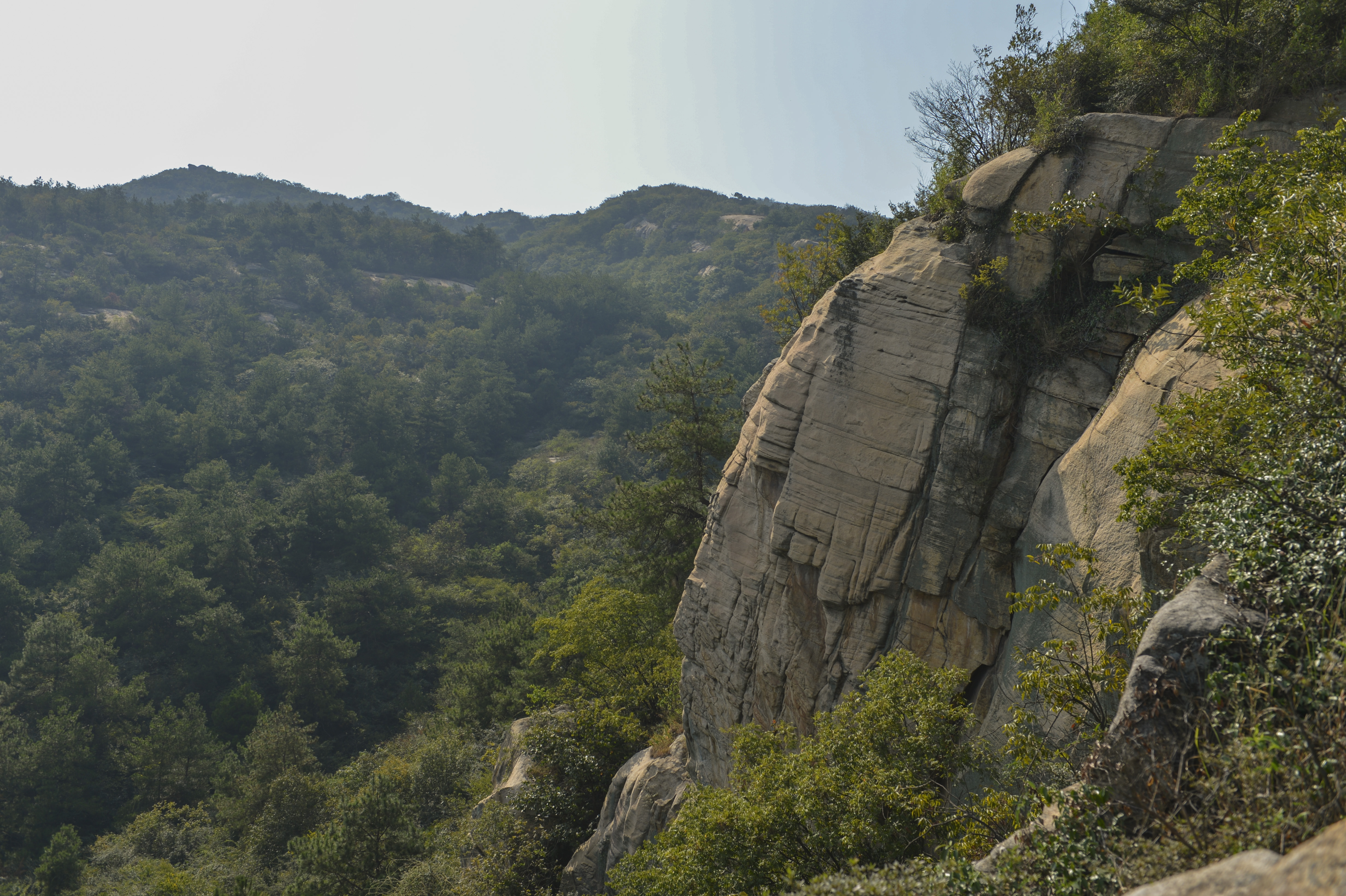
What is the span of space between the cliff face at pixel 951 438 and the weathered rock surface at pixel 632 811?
4.10m

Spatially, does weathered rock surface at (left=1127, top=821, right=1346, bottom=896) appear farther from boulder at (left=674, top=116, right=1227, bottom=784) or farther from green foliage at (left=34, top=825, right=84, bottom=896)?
green foliage at (left=34, top=825, right=84, bottom=896)

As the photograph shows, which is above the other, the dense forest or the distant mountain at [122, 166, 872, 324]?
the distant mountain at [122, 166, 872, 324]

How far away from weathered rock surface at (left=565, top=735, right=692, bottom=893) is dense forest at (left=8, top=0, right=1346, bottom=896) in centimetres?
147

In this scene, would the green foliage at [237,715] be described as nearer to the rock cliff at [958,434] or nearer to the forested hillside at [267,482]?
the forested hillside at [267,482]

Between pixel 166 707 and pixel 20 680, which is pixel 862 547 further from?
pixel 20 680

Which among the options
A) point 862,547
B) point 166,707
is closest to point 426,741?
point 166,707

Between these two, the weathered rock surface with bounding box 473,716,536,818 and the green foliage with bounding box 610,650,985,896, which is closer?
the green foliage with bounding box 610,650,985,896

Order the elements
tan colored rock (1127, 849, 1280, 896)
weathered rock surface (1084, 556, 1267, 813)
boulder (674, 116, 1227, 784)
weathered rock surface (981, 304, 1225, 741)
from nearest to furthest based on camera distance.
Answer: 1. tan colored rock (1127, 849, 1280, 896)
2. weathered rock surface (1084, 556, 1267, 813)
3. weathered rock surface (981, 304, 1225, 741)
4. boulder (674, 116, 1227, 784)

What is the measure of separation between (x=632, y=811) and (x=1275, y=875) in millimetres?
15712

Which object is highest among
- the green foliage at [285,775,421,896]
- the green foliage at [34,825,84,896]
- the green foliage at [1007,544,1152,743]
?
the green foliage at [1007,544,1152,743]

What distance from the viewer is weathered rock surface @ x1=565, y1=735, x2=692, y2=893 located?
16656 millimetres

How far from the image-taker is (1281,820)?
425 centimetres

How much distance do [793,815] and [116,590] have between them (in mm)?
50248

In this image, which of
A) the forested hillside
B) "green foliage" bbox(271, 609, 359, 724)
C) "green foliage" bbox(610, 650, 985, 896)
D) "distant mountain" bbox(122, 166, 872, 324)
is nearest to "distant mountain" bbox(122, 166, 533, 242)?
"distant mountain" bbox(122, 166, 872, 324)
